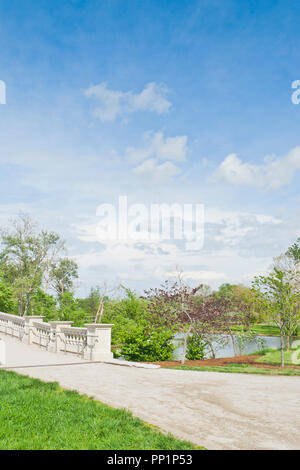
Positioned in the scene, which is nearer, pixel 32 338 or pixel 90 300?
pixel 32 338

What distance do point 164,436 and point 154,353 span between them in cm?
1183

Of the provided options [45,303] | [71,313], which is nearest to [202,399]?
[71,313]

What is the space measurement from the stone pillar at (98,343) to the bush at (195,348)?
251 inches

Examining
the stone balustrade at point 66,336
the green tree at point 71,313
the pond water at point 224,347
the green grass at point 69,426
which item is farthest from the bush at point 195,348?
the green grass at point 69,426

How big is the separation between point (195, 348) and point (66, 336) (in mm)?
6713

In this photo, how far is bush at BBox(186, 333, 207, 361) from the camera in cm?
1866

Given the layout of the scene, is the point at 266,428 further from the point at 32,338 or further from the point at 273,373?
the point at 32,338

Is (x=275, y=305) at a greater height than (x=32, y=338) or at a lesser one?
greater

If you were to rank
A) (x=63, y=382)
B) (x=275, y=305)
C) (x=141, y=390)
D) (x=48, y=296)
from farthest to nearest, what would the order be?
1. (x=48, y=296)
2. (x=275, y=305)
3. (x=63, y=382)
4. (x=141, y=390)

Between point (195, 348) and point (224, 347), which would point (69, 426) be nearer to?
point (195, 348)

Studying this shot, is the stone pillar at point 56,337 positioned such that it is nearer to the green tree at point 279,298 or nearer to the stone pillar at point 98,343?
the stone pillar at point 98,343
